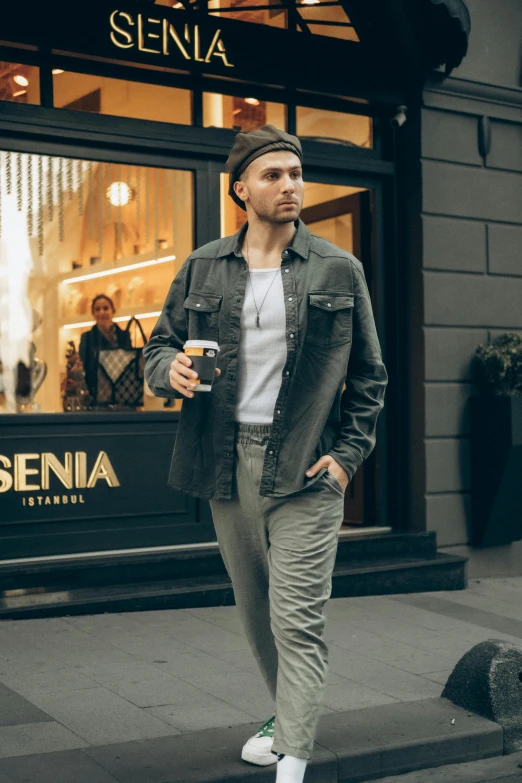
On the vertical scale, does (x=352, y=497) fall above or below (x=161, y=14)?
below

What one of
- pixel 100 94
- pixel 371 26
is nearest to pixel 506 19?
pixel 371 26

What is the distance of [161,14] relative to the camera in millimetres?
7371

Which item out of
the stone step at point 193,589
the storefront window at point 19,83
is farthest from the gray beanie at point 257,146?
the storefront window at point 19,83

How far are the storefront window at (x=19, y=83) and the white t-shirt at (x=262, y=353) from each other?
12.6 feet

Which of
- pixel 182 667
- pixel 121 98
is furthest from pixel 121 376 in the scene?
pixel 182 667

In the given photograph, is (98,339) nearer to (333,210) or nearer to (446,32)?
(333,210)

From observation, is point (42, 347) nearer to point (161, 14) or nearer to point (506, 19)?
point (161, 14)

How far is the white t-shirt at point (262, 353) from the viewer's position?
12.3 ft

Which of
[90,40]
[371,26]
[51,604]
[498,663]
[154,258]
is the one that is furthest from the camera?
[371,26]

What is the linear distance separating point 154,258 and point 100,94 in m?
1.18

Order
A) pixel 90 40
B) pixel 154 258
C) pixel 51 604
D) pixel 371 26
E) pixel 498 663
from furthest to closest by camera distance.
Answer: pixel 371 26 → pixel 154 258 → pixel 90 40 → pixel 51 604 → pixel 498 663

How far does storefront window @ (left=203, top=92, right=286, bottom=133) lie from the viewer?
773 cm

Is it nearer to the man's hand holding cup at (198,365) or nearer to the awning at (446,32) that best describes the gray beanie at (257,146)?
the man's hand holding cup at (198,365)

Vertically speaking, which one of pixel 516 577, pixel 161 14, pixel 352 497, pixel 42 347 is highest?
pixel 161 14
